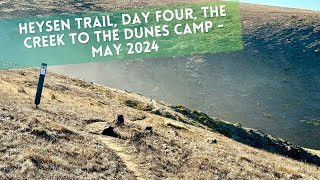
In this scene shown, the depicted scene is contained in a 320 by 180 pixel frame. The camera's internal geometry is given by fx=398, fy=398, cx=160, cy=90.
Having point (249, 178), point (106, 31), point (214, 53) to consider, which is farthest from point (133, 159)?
point (106, 31)

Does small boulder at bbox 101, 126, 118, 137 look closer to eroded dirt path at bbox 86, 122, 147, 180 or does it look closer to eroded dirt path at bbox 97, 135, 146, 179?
eroded dirt path at bbox 86, 122, 147, 180

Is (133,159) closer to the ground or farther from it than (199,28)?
closer to the ground

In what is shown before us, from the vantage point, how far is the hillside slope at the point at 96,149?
13184mm

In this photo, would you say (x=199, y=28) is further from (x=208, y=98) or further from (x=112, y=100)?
(x=112, y=100)

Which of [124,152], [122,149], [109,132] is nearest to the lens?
[124,152]

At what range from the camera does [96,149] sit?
15.8 m

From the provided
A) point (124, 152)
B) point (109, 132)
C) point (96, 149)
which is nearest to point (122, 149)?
point (124, 152)

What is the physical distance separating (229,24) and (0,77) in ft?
214

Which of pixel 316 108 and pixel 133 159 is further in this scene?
pixel 316 108

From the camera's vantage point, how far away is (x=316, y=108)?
198 feet

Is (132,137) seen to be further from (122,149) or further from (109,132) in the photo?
(122,149)

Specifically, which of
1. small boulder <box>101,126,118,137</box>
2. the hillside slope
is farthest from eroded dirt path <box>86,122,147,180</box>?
small boulder <box>101,126,118,137</box>

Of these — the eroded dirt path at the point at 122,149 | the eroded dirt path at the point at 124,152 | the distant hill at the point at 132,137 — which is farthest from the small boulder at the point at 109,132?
the eroded dirt path at the point at 124,152

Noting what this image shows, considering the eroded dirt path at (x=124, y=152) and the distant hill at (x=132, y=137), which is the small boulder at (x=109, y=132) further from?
the eroded dirt path at (x=124, y=152)
